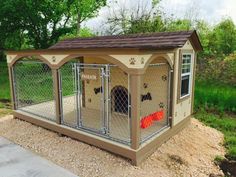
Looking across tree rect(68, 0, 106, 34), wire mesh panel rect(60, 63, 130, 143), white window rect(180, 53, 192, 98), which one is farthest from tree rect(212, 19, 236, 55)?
wire mesh panel rect(60, 63, 130, 143)

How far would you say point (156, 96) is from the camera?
21.5 feet

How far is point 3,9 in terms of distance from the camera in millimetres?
15648

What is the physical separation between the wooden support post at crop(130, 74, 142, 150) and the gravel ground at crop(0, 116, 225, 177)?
585mm

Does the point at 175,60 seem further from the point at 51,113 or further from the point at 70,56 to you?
the point at 51,113

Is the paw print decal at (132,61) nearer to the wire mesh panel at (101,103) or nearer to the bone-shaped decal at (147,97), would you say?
the wire mesh panel at (101,103)

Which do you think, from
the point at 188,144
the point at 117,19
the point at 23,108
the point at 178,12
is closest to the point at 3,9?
the point at 117,19

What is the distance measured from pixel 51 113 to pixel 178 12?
11325 mm

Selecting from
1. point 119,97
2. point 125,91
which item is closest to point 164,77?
point 125,91

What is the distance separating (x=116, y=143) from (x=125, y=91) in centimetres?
214

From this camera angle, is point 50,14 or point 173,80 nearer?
point 173,80

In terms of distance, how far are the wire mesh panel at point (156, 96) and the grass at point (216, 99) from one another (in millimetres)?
3864

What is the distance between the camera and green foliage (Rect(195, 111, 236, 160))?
6245mm

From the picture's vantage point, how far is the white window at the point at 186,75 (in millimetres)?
6582

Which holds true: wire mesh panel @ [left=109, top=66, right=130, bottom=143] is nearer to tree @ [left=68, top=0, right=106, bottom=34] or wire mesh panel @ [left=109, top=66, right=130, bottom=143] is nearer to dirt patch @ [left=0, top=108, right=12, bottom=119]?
dirt patch @ [left=0, top=108, right=12, bottom=119]
